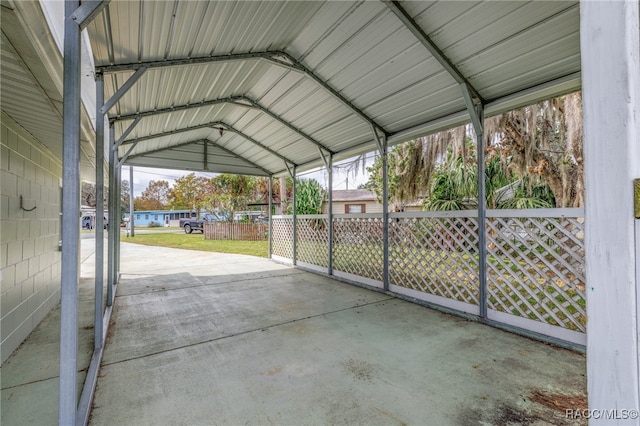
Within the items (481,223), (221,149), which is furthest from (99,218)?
(221,149)

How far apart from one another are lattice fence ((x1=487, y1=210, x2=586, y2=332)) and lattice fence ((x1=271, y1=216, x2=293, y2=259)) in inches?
194

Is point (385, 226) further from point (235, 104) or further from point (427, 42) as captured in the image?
point (235, 104)

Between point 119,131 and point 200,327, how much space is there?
3.69 metres

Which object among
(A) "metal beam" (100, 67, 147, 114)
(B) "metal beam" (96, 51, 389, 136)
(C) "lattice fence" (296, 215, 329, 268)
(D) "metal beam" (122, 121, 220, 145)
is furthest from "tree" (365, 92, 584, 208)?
(A) "metal beam" (100, 67, 147, 114)

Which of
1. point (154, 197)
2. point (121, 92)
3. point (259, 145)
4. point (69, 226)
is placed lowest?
point (69, 226)

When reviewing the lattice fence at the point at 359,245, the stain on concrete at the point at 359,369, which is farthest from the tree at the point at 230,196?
the stain on concrete at the point at 359,369

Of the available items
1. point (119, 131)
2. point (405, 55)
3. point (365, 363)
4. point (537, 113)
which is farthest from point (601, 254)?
point (119, 131)

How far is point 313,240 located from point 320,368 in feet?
14.8

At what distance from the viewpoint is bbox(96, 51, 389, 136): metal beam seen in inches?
114

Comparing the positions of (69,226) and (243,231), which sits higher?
(69,226)

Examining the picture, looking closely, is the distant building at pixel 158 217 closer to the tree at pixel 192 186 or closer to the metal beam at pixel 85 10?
the tree at pixel 192 186

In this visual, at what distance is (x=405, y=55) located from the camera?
3154 mm

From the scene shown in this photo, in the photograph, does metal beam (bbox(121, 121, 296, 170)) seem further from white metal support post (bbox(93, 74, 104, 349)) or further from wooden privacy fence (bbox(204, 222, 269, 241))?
wooden privacy fence (bbox(204, 222, 269, 241))

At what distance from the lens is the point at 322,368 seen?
7.89 feet
